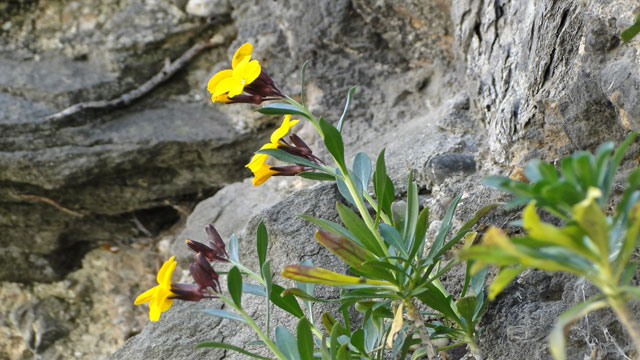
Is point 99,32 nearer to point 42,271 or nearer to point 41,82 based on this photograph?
point 41,82

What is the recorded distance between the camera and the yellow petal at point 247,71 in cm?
122

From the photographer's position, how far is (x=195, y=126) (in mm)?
2387

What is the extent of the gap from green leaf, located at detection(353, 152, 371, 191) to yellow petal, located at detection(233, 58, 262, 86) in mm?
303

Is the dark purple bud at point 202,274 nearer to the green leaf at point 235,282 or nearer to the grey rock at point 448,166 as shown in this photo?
the green leaf at point 235,282

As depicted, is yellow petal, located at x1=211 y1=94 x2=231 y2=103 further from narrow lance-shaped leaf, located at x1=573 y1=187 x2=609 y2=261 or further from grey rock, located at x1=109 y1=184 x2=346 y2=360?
narrow lance-shaped leaf, located at x1=573 y1=187 x2=609 y2=261

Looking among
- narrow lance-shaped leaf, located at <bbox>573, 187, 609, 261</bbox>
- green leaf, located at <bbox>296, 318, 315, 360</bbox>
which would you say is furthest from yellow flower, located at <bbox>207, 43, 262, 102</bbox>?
narrow lance-shaped leaf, located at <bbox>573, 187, 609, 261</bbox>

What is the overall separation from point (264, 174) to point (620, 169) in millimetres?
724

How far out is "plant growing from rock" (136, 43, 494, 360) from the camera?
114cm

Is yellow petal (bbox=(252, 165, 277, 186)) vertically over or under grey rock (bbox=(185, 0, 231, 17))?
under

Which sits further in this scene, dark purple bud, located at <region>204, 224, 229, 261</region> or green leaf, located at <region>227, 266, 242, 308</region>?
dark purple bud, located at <region>204, 224, 229, 261</region>

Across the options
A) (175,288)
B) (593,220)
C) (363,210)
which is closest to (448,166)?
(363,210)

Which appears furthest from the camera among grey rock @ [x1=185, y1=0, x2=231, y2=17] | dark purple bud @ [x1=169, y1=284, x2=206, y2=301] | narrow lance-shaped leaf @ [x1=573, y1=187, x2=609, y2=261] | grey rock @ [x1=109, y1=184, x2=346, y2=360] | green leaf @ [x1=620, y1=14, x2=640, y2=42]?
grey rock @ [x1=185, y1=0, x2=231, y2=17]

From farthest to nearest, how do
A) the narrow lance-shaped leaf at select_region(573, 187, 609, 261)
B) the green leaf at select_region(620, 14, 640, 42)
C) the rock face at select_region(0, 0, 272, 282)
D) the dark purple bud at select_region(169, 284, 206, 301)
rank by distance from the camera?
the rock face at select_region(0, 0, 272, 282) < the dark purple bud at select_region(169, 284, 206, 301) < the green leaf at select_region(620, 14, 640, 42) < the narrow lance-shaped leaf at select_region(573, 187, 609, 261)

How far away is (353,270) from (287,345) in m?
0.20
